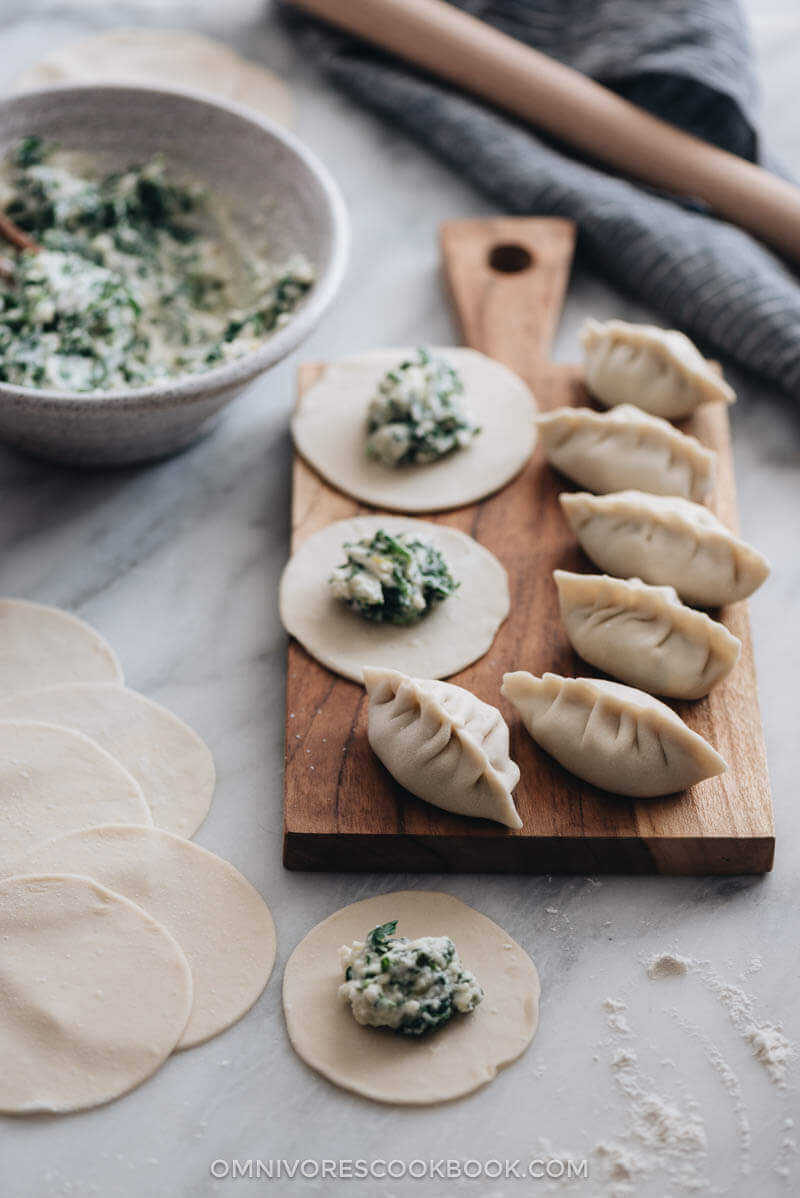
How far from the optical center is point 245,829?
1979 mm

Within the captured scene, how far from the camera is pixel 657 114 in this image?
3072mm

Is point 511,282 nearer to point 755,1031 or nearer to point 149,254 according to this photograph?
point 149,254

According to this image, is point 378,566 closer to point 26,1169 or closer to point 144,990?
point 144,990

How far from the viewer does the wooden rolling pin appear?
2902 mm

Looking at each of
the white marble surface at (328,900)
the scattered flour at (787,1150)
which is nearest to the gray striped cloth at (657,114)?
the white marble surface at (328,900)

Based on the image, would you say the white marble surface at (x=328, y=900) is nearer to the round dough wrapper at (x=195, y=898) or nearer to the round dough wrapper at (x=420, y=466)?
the round dough wrapper at (x=195, y=898)

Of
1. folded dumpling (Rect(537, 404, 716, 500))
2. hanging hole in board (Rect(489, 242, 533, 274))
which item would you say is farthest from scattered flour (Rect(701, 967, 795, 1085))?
hanging hole in board (Rect(489, 242, 533, 274))

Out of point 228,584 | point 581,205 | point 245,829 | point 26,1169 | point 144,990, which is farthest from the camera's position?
point 581,205

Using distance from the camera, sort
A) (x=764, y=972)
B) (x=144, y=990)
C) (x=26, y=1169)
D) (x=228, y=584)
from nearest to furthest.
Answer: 1. (x=26, y=1169)
2. (x=144, y=990)
3. (x=764, y=972)
4. (x=228, y=584)

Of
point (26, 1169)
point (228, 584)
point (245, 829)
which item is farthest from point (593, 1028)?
point (228, 584)

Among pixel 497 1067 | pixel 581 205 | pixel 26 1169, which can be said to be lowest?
pixel 26 1169

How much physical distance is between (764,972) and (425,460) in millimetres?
1142

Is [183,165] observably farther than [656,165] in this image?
No

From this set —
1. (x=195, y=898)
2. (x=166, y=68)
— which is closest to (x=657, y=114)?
(x=166, y=68)
